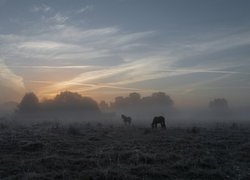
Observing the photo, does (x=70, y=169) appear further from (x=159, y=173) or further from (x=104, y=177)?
(x=159, y=173)

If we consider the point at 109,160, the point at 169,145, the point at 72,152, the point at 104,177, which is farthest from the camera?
the point at 169,145

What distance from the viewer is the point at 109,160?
56.4ft

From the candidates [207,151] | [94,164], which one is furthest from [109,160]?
[207,151]

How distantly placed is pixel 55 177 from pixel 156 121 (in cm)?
3060

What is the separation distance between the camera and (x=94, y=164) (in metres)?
16.0

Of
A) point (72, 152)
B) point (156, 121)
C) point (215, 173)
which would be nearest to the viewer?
point (215, 173)

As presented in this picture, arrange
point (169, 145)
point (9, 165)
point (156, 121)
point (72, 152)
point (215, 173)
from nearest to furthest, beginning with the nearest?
point (215, 173) < point (9, 165) < point (72, 152) < point (169, 145) < point (156, 121)

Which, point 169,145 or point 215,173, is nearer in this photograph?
point 215,173

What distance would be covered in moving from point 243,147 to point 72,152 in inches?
477

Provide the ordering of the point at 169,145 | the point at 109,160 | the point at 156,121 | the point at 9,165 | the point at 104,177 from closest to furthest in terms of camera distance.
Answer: the point at 104,177, the point at 9,165, the point at 109,160, the point at 169,145, the point at 156,121

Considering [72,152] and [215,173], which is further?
[72,152]

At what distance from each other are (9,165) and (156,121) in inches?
1152

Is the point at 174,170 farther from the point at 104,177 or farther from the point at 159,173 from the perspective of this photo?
the point at 104,177

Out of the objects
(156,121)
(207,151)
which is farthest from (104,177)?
(156,121)
